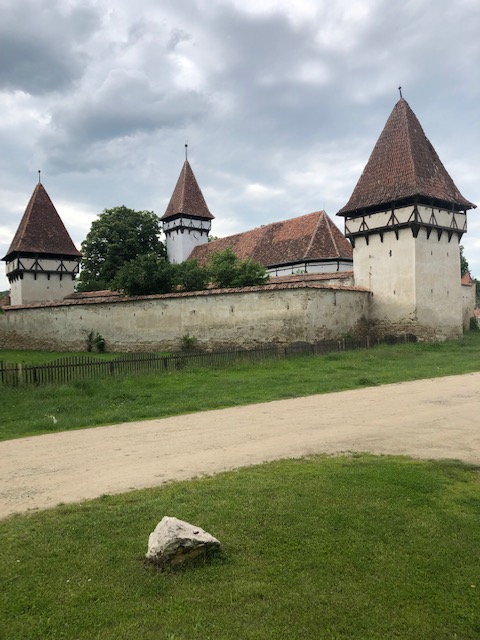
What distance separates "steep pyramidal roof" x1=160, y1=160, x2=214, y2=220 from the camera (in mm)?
47844

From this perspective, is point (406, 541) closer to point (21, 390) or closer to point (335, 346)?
point (21, 390)

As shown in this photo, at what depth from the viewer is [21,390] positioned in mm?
12734

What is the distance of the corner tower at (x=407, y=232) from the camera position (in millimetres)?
26344

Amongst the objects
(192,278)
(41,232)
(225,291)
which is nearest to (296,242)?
(192,278)

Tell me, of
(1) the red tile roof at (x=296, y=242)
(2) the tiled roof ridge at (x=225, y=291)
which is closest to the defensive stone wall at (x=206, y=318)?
(2) the tiled roof ridge at (x=225, y=291)

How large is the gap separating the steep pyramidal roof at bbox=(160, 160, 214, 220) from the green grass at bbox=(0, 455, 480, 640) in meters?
43.8

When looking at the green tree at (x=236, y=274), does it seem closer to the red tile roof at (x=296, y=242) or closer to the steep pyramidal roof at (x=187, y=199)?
the red tile roof at (x=296, y=242)

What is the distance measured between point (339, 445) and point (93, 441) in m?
4.07

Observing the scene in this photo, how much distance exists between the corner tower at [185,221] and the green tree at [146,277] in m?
18.8

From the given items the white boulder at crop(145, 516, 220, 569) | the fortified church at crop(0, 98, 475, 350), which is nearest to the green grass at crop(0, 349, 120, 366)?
the fortified church at crop(0, 98, 475, 350)

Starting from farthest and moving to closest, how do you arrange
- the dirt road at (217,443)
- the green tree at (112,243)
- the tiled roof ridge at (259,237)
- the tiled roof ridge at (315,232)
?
the green tree at (112,243), the tiled roof ridge at (259,237), the tiled roof ridge at (315,232), the dirt road at (217,443)

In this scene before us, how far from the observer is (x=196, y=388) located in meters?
13.8

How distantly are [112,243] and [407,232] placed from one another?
92.5ft

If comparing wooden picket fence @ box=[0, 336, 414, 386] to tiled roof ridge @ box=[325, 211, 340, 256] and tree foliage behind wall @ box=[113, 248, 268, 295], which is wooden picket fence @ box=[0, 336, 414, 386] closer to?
tree foliage behind wall @ box=[113, 248, 268, 295]
